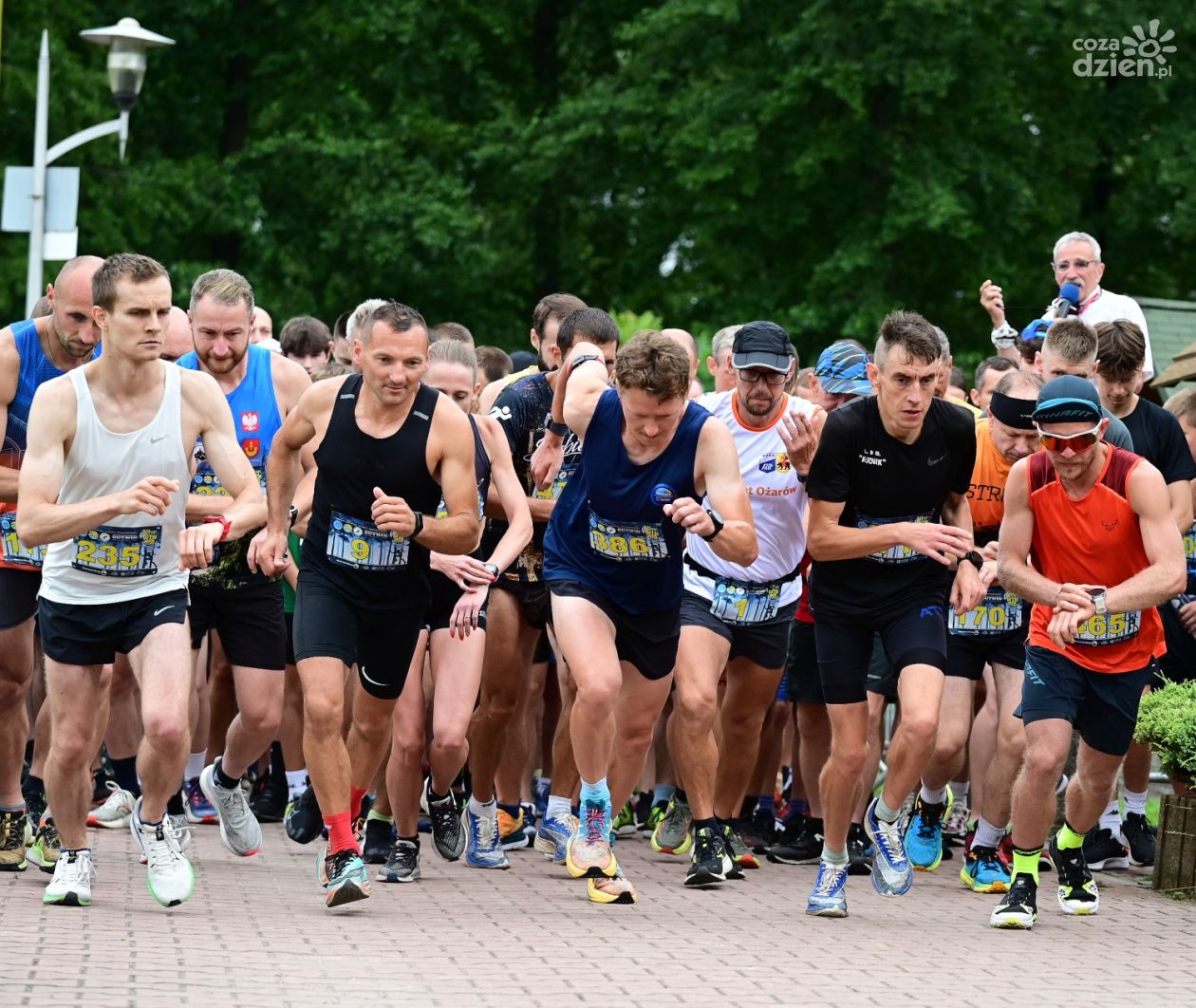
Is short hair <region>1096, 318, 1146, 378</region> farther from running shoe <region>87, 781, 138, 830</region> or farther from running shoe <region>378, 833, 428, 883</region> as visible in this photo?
running shoe <region>87, 781, 138, 830</region>

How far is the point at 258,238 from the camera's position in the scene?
98.6 feet

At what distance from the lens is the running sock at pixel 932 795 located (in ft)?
32.9

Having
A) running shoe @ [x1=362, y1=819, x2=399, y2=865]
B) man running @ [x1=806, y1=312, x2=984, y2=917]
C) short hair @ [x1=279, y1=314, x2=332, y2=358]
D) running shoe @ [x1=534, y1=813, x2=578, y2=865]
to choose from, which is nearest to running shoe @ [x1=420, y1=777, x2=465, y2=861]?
running shoe @ [x1=362, y1=819, x2=399, y2=865]

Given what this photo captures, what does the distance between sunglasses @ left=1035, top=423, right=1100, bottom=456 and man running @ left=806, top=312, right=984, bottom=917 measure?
0.48m

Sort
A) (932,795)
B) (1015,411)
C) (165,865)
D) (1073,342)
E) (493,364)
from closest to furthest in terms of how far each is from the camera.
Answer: (165,865), (1073,342), (1015,411), (932,795), (493,364)

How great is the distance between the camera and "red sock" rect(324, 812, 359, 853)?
805 centimetres

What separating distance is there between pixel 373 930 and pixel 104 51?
24.9 m

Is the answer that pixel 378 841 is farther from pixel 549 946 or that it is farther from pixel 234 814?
pixel 549 946

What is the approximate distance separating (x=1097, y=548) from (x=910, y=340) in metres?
1.12

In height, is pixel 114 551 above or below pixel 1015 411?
below

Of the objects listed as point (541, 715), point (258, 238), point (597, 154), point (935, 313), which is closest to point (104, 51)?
point (258, 238)

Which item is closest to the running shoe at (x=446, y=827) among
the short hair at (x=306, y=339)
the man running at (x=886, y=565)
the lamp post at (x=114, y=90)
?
the man running at (x=886, y=565)

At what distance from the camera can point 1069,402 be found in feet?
26.5

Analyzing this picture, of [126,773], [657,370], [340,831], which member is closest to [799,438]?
[657,370]
